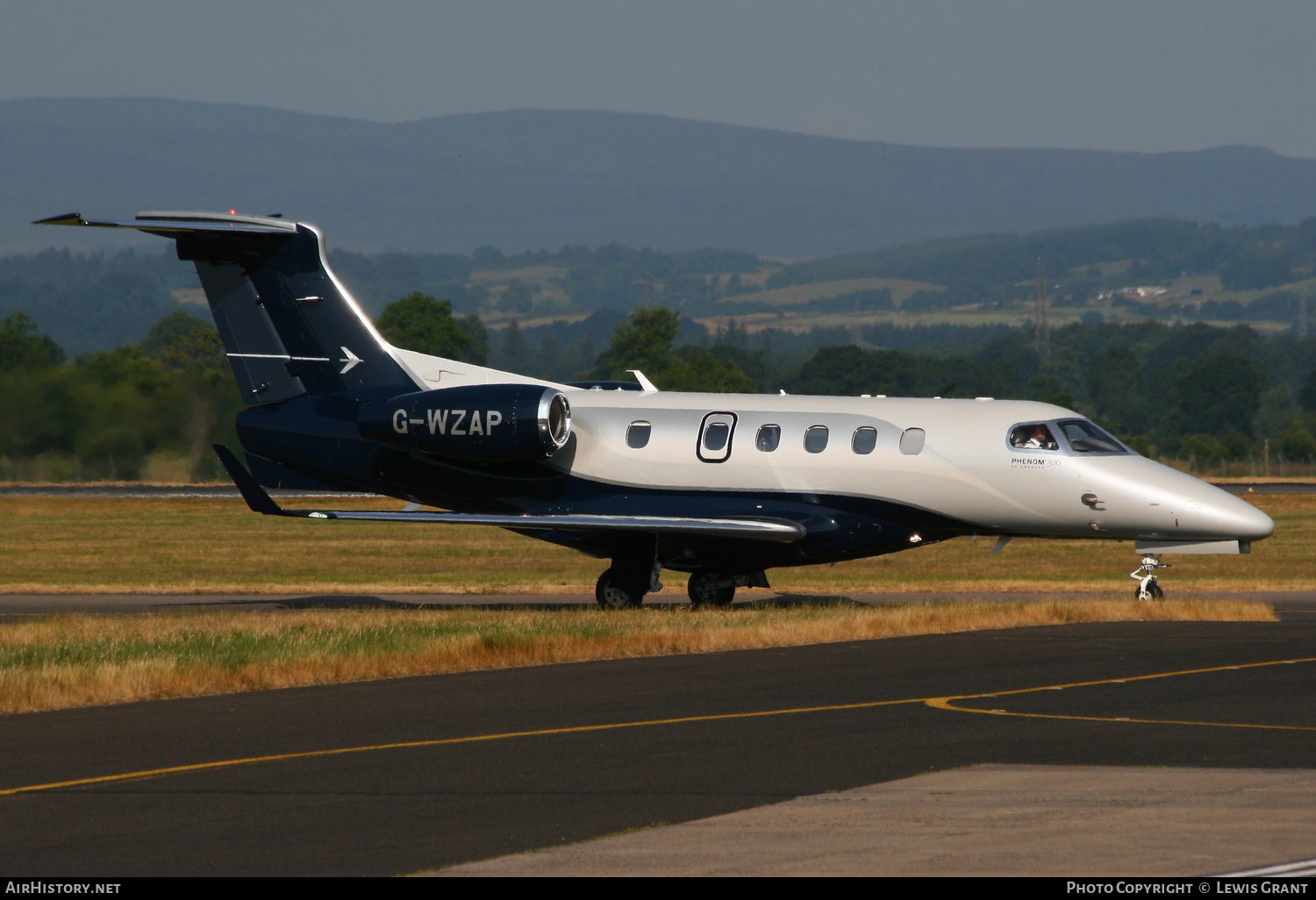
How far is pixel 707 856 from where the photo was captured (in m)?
10.2

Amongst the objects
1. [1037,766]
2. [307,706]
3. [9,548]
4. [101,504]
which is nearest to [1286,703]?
[1037,766]

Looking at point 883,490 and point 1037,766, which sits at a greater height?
point 883,490

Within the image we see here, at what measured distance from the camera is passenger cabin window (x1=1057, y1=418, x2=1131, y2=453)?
89.9ft

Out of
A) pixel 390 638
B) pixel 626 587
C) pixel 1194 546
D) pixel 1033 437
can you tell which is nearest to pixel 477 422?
pixel 626 587

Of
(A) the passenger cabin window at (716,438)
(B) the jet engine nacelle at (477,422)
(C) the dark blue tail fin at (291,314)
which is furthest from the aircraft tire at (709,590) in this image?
(C) the dark blue tail fin at (291,314)

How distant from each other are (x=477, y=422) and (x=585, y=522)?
2600mm

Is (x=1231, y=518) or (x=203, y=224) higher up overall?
(x=203, y=224)

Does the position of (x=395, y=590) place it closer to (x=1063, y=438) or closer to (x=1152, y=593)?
(x=1063, y=438)

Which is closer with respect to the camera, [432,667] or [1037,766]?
[1037,766]

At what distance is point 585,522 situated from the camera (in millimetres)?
27672

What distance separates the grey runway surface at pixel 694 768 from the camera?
34.1ft
